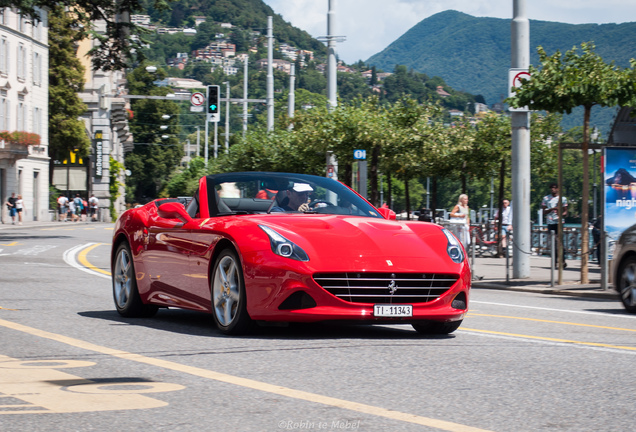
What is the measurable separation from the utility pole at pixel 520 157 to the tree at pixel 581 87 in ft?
2.60

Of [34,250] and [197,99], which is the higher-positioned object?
[197,99]

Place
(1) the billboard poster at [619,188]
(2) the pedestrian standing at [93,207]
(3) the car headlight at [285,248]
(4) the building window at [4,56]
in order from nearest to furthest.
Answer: (3) the car headlight at [285,248]
(1) the billboard poster at [619,188]
(4) the building window at [4,56]
(2) the pedestrian standing at [93,207]

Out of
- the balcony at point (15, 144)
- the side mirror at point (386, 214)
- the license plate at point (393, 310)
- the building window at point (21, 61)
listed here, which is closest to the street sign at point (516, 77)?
the side mirror at point (386, 214)

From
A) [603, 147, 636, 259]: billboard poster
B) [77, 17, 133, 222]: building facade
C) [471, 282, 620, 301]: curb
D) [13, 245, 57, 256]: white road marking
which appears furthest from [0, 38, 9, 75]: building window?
[603, 147, 636, 259]: billboard poster

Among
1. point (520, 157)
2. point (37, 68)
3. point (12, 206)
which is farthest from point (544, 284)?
point (37, 68)

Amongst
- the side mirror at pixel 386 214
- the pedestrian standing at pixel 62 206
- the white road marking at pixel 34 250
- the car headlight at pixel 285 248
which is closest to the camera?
the car headlight at pixel 285 248

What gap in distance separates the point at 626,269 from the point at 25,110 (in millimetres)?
58845

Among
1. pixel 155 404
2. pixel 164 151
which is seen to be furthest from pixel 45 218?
pixel 155 404

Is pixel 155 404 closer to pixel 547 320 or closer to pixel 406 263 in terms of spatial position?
pixel 406 263

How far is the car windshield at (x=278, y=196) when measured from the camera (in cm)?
916

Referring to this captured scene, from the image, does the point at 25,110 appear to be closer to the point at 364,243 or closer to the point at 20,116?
the point at 20,116

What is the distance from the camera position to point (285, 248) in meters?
8.00

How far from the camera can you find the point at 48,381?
241 inches

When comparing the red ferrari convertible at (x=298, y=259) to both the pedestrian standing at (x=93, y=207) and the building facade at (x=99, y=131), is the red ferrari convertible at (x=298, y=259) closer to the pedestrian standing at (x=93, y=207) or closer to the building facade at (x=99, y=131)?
the pedestrian standing at (x=93, y=207)
